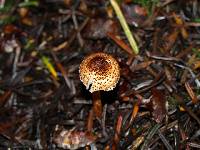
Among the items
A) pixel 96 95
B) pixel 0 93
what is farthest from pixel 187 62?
pixel 0 93

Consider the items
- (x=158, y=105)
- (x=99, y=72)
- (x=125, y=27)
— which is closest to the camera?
(x=99, y=72)

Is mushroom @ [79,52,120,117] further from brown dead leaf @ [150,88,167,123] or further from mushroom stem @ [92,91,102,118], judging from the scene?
brown dead leaf @ [150,88,167,123]

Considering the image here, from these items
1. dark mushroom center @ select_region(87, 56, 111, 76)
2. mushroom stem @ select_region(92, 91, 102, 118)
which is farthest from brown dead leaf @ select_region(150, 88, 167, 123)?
dark mushroom center @ select_region(87, 56, 111, 76)

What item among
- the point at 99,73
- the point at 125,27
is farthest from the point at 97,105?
the point at 125,27

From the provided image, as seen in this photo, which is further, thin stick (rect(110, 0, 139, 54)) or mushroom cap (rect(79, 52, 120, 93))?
thin stick (rect(110, 0, 139, 54))

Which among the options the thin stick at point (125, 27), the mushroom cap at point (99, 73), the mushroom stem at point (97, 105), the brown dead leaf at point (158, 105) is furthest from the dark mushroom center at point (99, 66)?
the thin stick at point (125, 27)

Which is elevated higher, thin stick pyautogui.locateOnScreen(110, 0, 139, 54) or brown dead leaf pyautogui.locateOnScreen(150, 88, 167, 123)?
thin stick pyautogui.locateOnScreen(110, 0, 139, 54)

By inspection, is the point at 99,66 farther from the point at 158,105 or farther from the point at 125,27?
the point at 125,27
